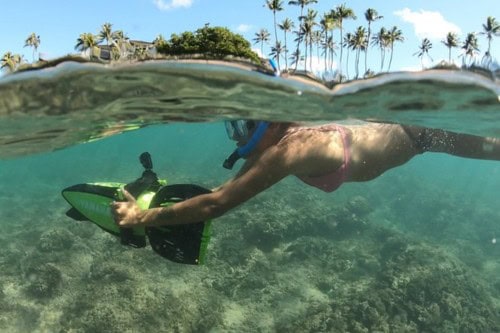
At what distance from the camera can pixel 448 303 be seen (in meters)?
14.2

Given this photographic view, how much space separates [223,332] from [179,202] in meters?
8.00

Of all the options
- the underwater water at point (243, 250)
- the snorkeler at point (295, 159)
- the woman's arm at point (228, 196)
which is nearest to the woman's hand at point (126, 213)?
the snorkeler at point (295, 159)

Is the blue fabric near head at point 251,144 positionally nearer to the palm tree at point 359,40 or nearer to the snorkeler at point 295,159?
the snorkeler at point 295,159

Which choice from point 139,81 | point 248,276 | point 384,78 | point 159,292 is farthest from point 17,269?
point 384,78

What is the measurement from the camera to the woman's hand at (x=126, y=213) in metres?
5.84

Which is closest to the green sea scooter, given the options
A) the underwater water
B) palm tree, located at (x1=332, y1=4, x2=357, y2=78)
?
the underwater water

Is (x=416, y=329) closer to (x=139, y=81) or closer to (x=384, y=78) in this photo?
(x=384, y=78)

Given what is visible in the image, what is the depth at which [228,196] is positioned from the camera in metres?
5.38

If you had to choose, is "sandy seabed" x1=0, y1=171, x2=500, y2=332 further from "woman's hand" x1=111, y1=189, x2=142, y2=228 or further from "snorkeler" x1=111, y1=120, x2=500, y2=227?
"woman's hand" x1=111, y1=189, x2=142, y2=228

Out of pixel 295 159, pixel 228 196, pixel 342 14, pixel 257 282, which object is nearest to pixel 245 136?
pixel 295 159

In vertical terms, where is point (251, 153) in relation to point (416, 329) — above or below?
above

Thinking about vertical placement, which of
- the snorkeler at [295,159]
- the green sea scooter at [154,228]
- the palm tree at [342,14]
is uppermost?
the palm tree at [342,14]

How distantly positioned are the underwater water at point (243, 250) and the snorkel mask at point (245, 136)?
1.43 metres

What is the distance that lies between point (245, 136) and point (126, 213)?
7.63 ft
